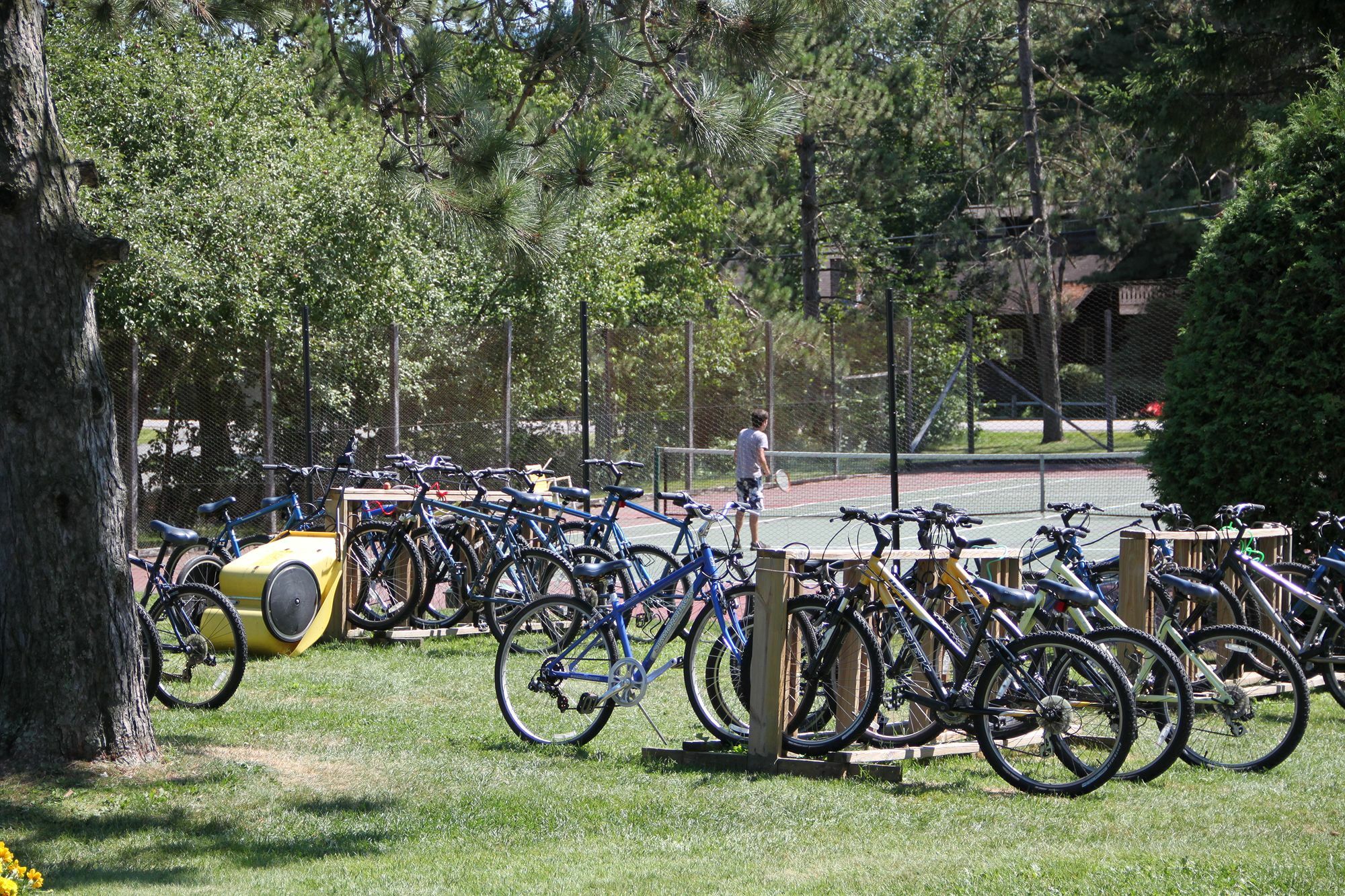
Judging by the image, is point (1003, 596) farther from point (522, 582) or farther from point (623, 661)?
point (522, 582)

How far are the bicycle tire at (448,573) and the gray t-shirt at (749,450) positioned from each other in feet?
20.2

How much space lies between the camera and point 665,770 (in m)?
6.53

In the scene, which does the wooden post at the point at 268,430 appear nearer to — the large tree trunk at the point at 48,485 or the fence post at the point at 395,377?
the fence post at the point at 395,377

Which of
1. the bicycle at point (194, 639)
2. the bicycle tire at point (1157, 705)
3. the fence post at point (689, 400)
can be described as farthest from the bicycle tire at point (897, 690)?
the fence post at point (689, 400)

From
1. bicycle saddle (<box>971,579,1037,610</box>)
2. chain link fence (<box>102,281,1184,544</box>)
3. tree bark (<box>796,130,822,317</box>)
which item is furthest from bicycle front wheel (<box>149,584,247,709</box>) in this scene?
tree bark (<box>796,130,822,317</box>)

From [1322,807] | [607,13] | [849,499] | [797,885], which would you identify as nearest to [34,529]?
[797,885]

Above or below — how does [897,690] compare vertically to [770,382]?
below

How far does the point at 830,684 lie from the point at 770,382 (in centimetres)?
1578

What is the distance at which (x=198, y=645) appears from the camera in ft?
26.4

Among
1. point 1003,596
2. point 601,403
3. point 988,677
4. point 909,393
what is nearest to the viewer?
point 988,677

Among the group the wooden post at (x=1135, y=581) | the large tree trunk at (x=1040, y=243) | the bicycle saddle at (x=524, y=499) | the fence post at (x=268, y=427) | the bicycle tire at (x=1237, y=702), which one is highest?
the large tree trunk at (x=1040, y=243)

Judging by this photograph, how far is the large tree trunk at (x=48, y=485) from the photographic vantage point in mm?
6238

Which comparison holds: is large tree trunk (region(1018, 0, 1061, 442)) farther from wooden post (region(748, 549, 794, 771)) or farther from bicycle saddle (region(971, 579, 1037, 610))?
wooden post (region(748, 549, 794, 771))

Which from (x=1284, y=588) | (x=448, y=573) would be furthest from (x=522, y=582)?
(x=1284, y=588)
